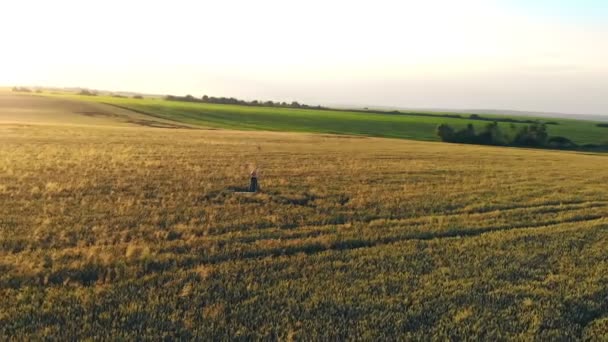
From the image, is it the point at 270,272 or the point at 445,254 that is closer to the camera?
the point at 270,272

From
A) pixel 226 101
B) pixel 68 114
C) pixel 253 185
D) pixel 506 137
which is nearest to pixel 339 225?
pixel 253 185

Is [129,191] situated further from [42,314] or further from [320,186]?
[42,314]

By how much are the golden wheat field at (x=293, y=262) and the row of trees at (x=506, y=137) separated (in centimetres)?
6535

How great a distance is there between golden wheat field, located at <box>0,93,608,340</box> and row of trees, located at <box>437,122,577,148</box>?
214ft

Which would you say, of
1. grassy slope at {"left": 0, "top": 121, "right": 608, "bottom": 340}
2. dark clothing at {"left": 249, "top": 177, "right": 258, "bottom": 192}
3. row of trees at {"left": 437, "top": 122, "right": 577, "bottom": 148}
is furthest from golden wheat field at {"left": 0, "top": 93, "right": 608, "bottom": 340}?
row of trees at {"left": 437, "top": 122, "right": 577, "bottom": 148}

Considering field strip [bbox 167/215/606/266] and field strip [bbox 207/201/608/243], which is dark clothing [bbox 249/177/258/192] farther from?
field strip [bbox 167/215/606/266]

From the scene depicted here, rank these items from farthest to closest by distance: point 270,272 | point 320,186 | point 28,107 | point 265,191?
point 28,107 → point 320,186 → point 265,191 → point 270,272

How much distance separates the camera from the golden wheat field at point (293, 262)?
22.5ft

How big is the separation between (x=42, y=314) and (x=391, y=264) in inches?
242

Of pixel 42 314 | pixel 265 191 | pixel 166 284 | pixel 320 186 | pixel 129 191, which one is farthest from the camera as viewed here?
pixel 320 186

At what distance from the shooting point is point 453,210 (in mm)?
15125

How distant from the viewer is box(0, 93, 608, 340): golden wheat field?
6.87 m

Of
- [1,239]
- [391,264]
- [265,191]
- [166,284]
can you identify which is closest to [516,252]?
[391,264]

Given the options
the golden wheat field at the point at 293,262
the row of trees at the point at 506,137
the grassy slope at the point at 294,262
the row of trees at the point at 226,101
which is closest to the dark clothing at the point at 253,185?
the grassy slope at the point at 294,262
